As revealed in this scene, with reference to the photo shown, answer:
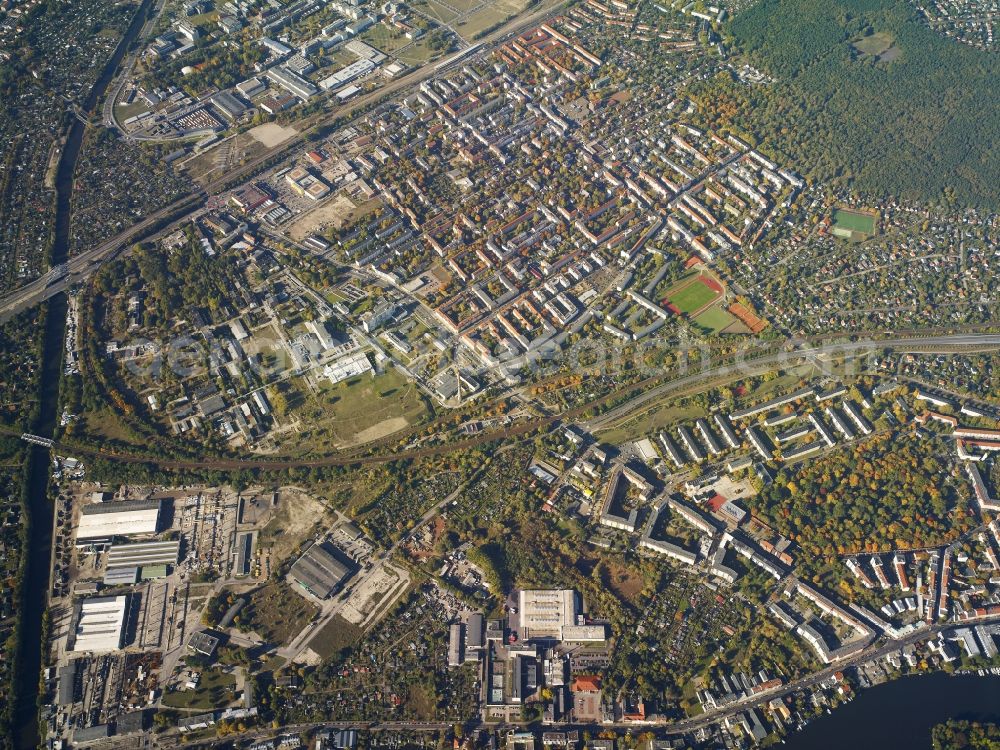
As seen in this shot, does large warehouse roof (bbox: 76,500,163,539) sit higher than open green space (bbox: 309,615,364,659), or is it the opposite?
large warehouse roof (bbox: 76,500,163,539)

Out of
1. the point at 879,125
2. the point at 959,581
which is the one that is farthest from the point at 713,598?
the point at 879,125

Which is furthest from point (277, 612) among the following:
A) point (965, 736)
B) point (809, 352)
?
point (809, 352)

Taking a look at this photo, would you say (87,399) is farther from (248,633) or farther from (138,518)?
(248,633)

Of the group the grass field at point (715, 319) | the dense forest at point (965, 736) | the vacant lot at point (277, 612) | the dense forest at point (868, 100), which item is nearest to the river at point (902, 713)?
the dense forest at point (965, 736)

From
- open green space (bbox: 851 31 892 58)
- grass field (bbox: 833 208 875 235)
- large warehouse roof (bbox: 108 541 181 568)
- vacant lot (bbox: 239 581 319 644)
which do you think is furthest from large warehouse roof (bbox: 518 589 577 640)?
open green space (bbox: 851 31 892 58)

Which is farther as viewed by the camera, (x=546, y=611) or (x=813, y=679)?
(x=546, y=611)

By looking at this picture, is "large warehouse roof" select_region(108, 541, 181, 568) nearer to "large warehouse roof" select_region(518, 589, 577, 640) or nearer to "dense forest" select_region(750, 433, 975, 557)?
"large warehouse roof" select_region(518, 589, 577, 640)

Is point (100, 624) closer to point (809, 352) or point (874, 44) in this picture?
point (809, 352)
